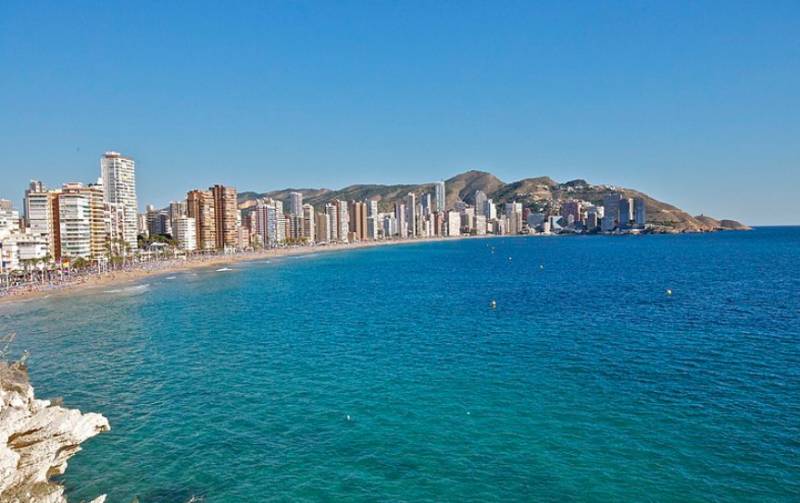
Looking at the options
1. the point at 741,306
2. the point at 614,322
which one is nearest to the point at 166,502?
the point at 614,322

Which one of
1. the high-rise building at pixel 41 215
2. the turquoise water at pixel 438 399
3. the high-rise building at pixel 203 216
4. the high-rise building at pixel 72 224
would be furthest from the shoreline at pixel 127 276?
the turquoise water at pixel 438 399

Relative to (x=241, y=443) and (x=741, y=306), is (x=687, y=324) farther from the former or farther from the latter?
(x=241, y=443)

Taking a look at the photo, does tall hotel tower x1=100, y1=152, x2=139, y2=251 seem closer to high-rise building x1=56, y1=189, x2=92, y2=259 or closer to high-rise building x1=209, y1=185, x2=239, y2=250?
high-rise building x1=209, y1=185, x2=239, y2=250

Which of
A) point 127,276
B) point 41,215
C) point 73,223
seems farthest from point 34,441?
point 41,215

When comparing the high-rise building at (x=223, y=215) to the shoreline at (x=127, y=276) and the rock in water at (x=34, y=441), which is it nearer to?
the shoreline at (x=127, y=276)

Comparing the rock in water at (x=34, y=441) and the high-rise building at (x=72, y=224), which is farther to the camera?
the high-rise building at (x=72, y=224)

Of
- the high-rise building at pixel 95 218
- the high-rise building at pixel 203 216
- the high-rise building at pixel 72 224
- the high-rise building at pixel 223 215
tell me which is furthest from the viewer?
the high-rise building at pixel 223 215
